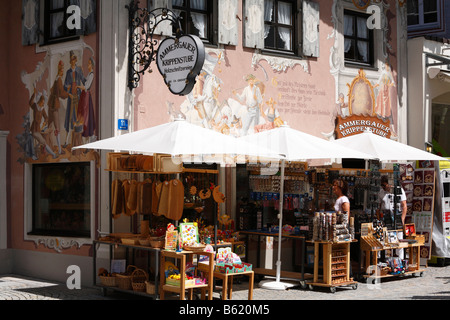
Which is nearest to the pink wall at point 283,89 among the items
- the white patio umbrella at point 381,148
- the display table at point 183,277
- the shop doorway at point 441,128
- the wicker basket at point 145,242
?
the white patio umbrella at point 381,148

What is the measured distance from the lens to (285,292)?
11.3 meters

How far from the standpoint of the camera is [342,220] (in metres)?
11.7

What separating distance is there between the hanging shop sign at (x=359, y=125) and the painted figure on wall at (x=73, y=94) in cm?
523

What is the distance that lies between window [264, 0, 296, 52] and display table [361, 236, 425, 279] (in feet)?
12.7

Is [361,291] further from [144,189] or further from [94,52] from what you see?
[94,52]

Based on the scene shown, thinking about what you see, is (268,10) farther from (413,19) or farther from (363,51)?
(413,19)

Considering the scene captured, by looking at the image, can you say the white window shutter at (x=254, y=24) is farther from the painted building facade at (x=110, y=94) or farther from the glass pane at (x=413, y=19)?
the glass pane at (x=413, y=19)

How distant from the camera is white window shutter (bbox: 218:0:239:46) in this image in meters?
12.4

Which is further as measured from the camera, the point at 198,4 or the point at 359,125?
the point at 359,125

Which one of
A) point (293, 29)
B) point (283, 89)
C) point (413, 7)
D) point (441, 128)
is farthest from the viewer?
point (413, 7)

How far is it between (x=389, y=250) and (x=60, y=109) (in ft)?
19.9

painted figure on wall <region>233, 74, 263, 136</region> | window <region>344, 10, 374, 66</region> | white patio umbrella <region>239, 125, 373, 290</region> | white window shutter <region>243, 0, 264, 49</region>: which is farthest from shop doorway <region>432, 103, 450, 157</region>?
white patio umbrella <region>239, 125, 373, 290</region>

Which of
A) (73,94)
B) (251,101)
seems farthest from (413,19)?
(73,94)

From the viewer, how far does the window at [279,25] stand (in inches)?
528
